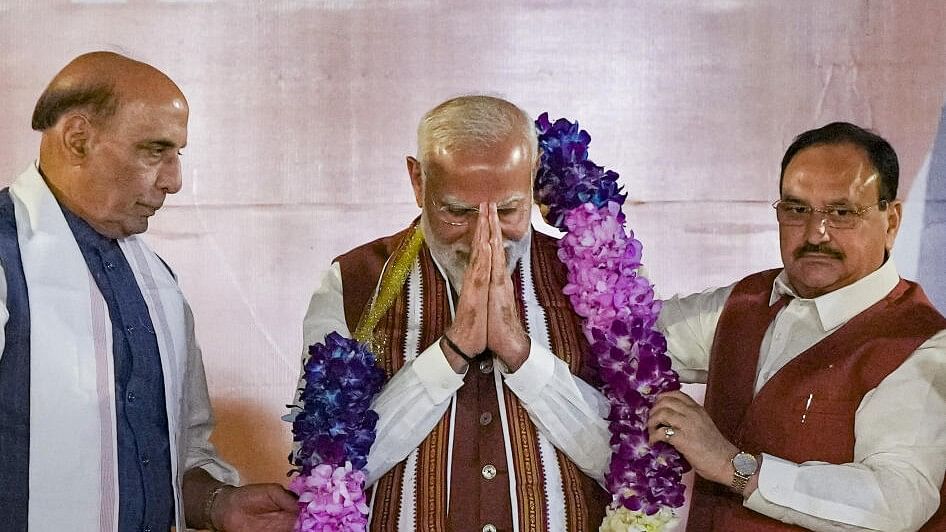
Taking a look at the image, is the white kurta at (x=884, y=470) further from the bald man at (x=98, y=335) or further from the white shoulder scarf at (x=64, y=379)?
the white shoulder scarf at (x=64, y=379)

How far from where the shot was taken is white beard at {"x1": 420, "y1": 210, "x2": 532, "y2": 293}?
2879 mm

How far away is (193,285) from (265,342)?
1.00 feet

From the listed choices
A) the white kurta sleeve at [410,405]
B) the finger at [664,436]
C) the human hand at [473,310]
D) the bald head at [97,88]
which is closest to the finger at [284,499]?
the white kurta sleeve at [410,405]

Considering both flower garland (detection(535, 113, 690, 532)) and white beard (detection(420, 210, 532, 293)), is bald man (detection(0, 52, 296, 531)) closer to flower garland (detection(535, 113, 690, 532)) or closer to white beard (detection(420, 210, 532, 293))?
white beard (detection(420, 210, 532, 293))

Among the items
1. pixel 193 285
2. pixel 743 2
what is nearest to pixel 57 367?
pixel 193 285

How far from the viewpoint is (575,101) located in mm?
3977

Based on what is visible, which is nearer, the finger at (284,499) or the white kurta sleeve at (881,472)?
the white kurta sleeve at (881,472)

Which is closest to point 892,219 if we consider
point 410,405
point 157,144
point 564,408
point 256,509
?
point 564,408

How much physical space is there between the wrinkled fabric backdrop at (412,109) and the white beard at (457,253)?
104 cm

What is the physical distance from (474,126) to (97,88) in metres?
0.95

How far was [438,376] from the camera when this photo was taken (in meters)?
2.72

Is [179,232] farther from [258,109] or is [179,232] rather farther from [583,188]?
[583,188]

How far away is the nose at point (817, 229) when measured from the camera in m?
2.90

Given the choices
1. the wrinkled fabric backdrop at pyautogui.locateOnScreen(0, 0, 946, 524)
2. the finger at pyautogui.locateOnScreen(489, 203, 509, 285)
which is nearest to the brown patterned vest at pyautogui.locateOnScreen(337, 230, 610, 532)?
the finger at pyautogui.locateOnScreen(489, 203, 509, 285)
